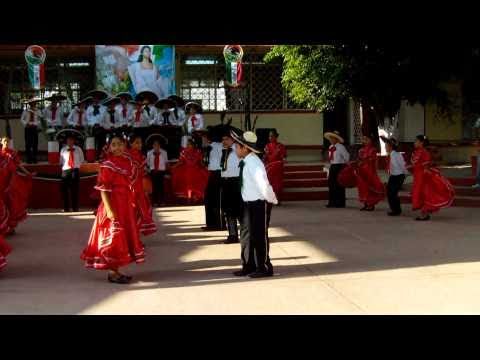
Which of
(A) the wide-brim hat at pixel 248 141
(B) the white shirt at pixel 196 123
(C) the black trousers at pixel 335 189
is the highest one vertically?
(B) the white shirt at pixel 196 123

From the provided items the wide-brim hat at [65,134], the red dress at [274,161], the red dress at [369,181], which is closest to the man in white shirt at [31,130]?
the wide-brim hat at [65,134]

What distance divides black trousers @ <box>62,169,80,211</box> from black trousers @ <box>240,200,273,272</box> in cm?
800

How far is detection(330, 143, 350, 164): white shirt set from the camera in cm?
1590

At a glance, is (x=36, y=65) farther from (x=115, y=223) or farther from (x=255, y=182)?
(x=255, y=182)

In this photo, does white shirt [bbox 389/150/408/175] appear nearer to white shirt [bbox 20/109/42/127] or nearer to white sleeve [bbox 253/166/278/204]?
white sleeve [bbox 253/166/278/204]

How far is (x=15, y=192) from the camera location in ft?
41.8

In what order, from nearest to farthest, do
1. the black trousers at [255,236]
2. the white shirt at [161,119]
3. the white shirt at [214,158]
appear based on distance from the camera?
the black trousers at [255,236] < the white shirt at [214,158] < the white shirt at [161,119]

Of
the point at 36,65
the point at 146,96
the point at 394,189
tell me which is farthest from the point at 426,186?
the point at 36,65

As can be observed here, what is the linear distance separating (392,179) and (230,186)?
4.75 metres

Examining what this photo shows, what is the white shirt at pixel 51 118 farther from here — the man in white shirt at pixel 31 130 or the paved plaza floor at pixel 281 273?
the paved plaza floor at pixel 281 273

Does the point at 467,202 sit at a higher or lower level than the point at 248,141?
lower

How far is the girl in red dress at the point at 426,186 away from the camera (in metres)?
13.5
